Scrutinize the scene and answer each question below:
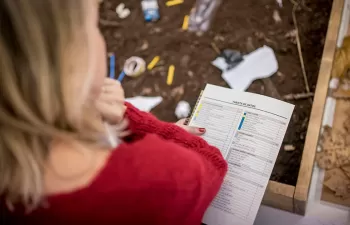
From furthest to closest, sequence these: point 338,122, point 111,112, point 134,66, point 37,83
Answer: point 134,66 < point 338,122 < point 111,112 < point 37,83

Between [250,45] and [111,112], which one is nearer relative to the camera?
[111,112]

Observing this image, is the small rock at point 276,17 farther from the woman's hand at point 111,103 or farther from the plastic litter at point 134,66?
the woman's hand at point 111,103

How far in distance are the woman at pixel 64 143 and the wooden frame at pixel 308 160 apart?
44cm

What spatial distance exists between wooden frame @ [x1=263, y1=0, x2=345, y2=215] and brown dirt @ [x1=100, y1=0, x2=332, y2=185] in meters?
0.13

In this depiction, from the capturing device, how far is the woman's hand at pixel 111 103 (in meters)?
0.80

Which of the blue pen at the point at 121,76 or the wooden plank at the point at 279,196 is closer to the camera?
the wooden plank at the point at 279,196

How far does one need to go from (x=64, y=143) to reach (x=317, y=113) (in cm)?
67

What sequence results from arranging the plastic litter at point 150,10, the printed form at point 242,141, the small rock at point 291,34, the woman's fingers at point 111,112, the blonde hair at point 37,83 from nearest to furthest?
the blonde hair at point 37,83
the woman's fingers at point 111,112
the printed form at point 242,141
the small rock at point 291,34
the plastic litter at point 150,10

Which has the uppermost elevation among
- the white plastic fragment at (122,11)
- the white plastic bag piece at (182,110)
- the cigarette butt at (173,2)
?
the cigarette butt at (173,2)

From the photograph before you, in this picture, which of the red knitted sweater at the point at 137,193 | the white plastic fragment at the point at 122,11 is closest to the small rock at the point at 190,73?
the white plastic fragment at the point at 122,11

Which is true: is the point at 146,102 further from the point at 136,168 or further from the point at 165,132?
the point at 136,168

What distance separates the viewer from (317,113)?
3.22 feet

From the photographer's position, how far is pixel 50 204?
49 centimetres

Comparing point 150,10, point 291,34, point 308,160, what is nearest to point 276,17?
point 291,34
